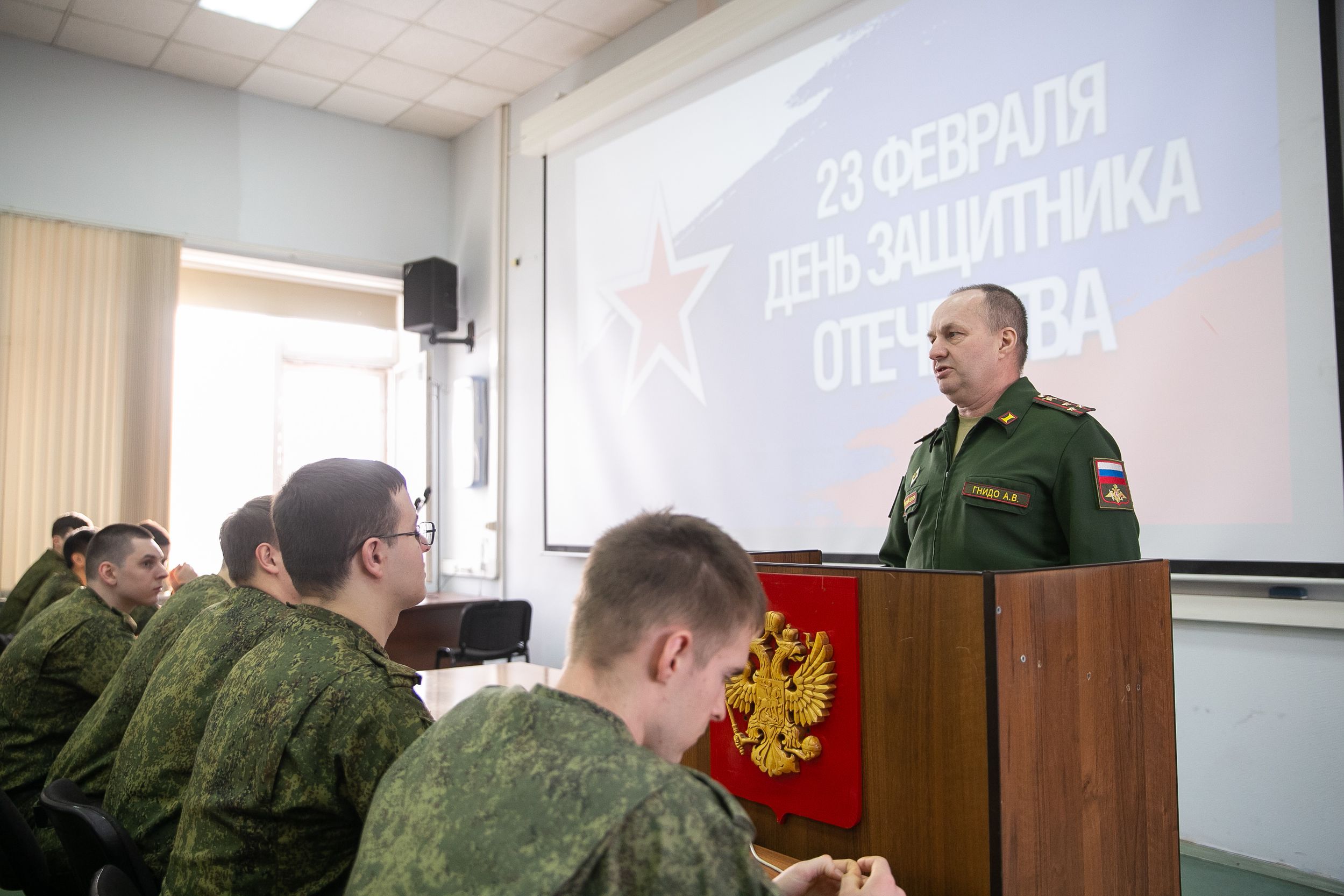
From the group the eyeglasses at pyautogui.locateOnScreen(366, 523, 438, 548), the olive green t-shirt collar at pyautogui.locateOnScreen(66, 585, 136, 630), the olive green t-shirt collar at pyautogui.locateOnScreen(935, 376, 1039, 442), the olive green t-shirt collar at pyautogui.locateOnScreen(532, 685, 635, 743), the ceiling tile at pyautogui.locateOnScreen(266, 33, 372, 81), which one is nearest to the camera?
the olive green t-shirt collar at pyautogui.locateOnScreen(532, 685, 635, 743)

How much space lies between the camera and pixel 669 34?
4.92 meters

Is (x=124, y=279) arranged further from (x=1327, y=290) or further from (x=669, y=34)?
(x=1327, y=290)

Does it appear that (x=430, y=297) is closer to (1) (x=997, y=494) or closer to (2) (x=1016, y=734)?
(1) (x=997, y=494)

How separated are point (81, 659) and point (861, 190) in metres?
2.99

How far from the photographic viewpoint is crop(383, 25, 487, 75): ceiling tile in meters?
5.31

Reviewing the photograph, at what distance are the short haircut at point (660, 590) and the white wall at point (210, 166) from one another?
573 cm

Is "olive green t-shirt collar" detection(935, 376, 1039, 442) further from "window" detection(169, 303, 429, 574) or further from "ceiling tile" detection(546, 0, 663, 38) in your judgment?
"window" detection(169, 303, 429, 574)

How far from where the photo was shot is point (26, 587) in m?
4.32

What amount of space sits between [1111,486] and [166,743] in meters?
1.70

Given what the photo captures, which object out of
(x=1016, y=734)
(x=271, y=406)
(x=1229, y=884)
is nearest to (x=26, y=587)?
(x=271, y=406)

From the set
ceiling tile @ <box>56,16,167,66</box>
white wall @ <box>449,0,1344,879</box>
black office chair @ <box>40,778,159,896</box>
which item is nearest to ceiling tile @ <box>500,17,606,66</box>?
ceiling tile @ <box>56,16,167,66</box>

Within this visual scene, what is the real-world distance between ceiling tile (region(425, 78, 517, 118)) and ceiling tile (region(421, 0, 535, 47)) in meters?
0.63

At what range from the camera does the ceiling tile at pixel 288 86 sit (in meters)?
5.74

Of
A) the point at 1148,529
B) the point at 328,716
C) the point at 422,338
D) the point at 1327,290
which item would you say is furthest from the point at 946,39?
the point at 422,338
